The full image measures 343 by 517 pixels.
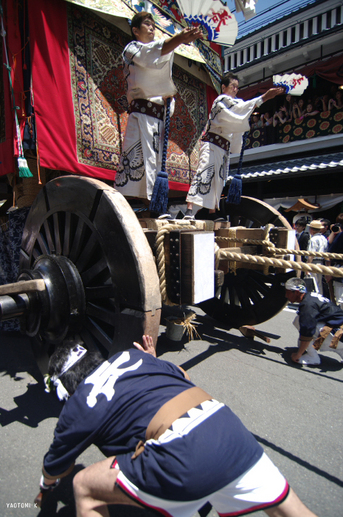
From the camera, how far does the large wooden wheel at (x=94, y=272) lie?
1447 mm

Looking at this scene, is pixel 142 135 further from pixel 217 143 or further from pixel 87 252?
pixel 87 252

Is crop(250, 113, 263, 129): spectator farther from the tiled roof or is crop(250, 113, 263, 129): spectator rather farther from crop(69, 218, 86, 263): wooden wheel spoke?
crop(69, 218, 86, 263): wooden wheel spoke

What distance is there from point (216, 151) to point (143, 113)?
0.94 metres

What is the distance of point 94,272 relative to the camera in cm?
169

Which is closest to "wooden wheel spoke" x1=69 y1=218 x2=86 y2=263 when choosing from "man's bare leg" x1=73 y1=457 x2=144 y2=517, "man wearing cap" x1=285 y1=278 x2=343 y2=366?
"man's bare leg" x1=73 y1=457 x2=144 y2=517

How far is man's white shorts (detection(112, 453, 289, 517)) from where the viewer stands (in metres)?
1.00

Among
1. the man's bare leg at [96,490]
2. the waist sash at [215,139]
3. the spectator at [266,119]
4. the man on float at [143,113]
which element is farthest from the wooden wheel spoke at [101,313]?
the spectator at [266,119]

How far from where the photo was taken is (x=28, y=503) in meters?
1.45

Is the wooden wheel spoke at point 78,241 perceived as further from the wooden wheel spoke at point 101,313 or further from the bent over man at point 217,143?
the bent over man at point 217,143

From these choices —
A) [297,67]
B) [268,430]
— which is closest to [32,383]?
[268,430]

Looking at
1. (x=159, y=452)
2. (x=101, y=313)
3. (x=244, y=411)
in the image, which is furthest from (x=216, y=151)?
(x=159, y=452)

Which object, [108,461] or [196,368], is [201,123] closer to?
[196,368]

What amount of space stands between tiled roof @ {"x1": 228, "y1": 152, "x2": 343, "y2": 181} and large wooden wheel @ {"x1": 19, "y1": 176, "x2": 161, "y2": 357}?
6.71m

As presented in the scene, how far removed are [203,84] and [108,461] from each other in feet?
13.3
